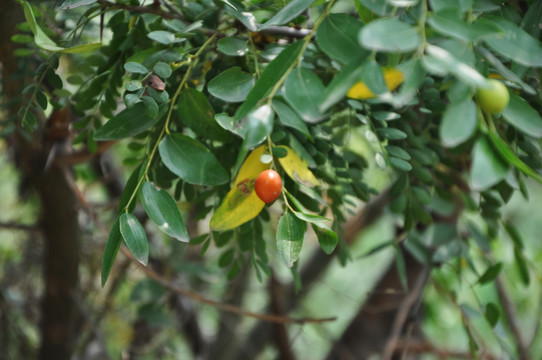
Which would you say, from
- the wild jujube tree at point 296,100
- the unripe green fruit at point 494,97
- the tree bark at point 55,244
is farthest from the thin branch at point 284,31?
the tree bark at point 55,244

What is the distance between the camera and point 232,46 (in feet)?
1.33

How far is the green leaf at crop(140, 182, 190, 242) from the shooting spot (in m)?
0.36

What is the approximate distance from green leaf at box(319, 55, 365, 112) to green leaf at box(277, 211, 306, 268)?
10cm

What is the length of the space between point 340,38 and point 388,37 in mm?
70

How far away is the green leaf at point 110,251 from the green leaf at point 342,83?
173 mm

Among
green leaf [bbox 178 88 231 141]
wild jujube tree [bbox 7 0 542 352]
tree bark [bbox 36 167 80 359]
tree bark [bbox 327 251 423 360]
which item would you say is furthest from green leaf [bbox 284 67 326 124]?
tree bark [bbox 327 251 423 360]

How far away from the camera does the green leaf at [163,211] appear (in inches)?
14.1

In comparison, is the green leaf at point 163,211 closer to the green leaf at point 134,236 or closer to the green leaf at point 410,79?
the green leaf at point 134,236

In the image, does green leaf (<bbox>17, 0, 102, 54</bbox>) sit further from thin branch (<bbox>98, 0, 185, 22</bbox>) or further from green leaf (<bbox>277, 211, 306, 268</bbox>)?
green leaf (<bbox>277, 211, 306, 268</bbox>)

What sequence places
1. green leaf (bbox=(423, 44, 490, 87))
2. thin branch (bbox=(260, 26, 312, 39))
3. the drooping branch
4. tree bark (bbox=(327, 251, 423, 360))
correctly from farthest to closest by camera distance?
the drooping branch < tree bark (bbox=(327, 251, 423, 360)) < thin branch (bbox=(260, 26, 312, 39)) < green leaf (bbox=(423, 44, 490, 87))

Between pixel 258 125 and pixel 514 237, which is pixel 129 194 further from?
pixel 514 237

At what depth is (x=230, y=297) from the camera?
1250 millimetres

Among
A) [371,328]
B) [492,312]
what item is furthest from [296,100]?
[371,328]

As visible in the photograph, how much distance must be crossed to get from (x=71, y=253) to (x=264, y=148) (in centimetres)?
65
